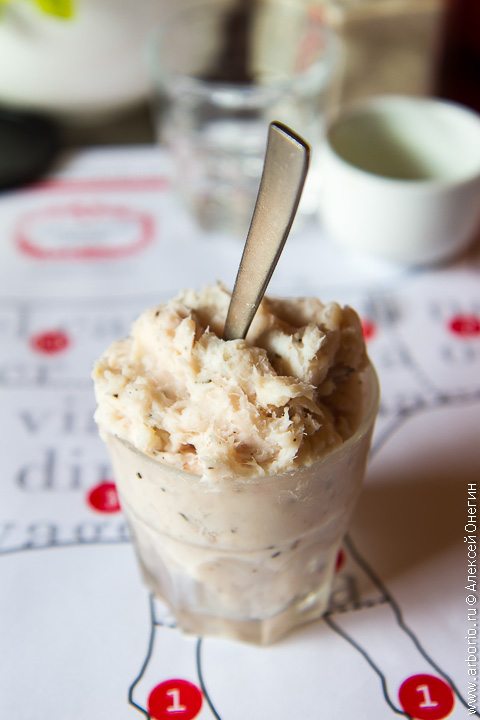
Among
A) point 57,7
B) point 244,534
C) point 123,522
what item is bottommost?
point 123,522

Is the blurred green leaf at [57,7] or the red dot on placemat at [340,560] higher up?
the blurred green leaf at [57,7]

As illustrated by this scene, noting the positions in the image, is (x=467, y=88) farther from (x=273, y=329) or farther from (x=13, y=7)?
(x=273, y=329)

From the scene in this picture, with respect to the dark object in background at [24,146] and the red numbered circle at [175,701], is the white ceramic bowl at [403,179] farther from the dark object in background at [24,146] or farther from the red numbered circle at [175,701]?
the red numbered circle at [175,701]

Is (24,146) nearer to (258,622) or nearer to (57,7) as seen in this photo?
(57,7)

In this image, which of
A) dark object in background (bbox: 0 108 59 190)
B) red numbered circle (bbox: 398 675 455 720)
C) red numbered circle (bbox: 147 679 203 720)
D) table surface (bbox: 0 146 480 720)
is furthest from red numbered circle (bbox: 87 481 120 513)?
dark object in background (bbox: 0 108 59 190)

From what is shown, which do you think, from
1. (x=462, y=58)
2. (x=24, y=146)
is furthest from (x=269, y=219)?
(x=462, y=58)

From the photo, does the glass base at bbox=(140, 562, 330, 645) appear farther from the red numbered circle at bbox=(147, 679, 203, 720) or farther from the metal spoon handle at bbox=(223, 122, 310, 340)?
the metal spoon handle at bbox=(223, 122, 310, 340)

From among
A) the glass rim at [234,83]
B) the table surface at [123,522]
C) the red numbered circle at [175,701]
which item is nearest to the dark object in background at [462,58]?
the glass rim at [234,83]
